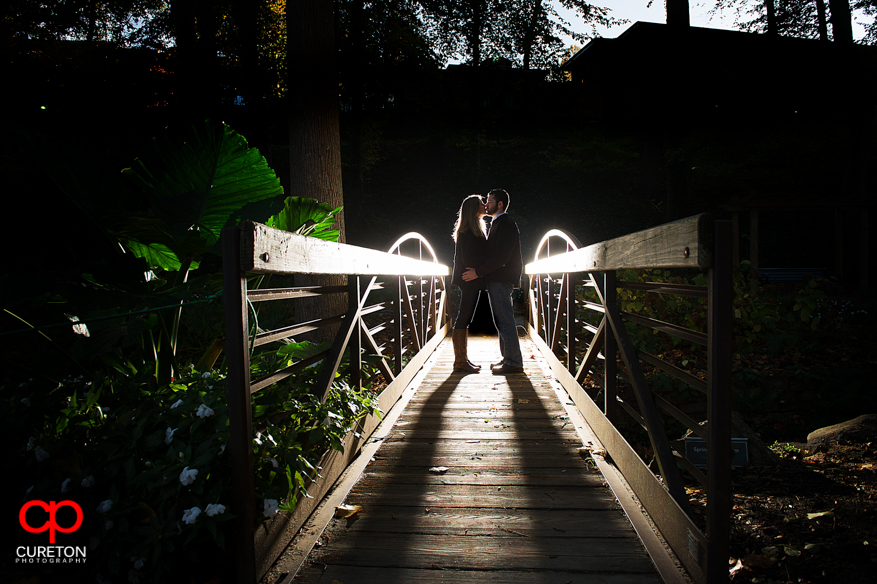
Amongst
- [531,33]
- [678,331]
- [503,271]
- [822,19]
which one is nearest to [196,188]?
[678,331]

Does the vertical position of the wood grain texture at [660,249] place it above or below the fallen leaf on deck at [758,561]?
above

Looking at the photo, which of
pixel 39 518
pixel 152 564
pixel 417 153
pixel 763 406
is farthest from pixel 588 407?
pixel 417 153

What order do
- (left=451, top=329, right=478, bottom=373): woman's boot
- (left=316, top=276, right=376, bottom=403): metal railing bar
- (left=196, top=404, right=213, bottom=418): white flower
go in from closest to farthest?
(left=196, top=404, right=213, bottom=418): white flower → (left=316, top=276, right=376, bottom=403): metal railing bar → (left=451, top=329, right=478, bottom=373): woman's boot

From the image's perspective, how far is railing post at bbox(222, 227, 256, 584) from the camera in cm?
134

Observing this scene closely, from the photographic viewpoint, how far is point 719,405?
128 cm

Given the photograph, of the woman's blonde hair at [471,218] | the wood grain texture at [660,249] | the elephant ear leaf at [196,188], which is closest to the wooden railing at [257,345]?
the elephant ear leaf at [196,188]

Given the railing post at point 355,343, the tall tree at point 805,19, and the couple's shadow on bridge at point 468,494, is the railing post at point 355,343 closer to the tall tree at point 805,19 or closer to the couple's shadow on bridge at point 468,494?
the couple's shadow on bridge at point 468,494

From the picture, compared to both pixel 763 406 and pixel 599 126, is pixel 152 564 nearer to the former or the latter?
pixel 763 406

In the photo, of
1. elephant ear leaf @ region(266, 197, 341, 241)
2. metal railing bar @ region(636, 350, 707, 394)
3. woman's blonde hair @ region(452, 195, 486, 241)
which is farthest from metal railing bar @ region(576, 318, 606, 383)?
woman's blonde hair @ region(452, 195, 486, 241)

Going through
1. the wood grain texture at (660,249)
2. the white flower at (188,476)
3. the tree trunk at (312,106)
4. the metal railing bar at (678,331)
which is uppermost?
the tree trunk at (312,106)

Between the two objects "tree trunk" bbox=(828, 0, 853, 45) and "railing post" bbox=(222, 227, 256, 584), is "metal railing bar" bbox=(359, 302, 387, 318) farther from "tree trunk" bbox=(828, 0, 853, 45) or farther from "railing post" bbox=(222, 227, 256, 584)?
"tree trunk" bbox=(828, 0, 853, 45)

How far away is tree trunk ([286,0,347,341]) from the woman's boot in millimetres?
1273

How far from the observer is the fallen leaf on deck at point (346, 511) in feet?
5.91

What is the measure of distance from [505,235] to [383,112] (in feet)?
A: 36.1
